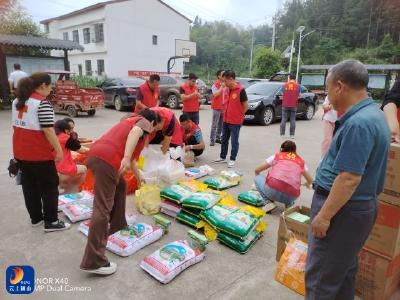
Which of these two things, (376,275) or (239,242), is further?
(239,242)

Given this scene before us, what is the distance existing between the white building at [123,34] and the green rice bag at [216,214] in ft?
69.2

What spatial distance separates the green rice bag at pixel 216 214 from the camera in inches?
127

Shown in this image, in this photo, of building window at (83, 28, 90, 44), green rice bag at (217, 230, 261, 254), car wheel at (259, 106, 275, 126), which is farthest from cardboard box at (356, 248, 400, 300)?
building window at (83, 28, 90, 44)

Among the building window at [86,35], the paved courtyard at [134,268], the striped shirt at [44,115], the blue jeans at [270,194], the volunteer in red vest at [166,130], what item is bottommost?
the paved courtyard at [134,268]

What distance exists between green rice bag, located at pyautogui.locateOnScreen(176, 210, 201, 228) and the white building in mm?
20799

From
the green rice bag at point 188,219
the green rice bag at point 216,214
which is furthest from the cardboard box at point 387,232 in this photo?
the green rice bag at point 188,219

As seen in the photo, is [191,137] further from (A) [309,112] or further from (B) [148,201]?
(A) [309,112]

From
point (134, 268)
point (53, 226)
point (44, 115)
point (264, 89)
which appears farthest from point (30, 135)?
point (264, 89)

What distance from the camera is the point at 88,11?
25938 millimetres

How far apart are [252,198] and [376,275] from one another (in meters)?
1.96

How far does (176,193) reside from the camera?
3.69m

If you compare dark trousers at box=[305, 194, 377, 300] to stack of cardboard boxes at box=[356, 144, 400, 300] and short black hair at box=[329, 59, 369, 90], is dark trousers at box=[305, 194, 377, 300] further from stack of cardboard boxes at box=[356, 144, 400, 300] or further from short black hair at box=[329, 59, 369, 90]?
short black hair at box=[329, 59, 369, 90]

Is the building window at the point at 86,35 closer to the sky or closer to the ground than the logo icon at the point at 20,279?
closer to the sky

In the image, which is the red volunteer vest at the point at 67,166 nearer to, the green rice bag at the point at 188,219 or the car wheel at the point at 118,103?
the green rice bag at the point at 188,219
